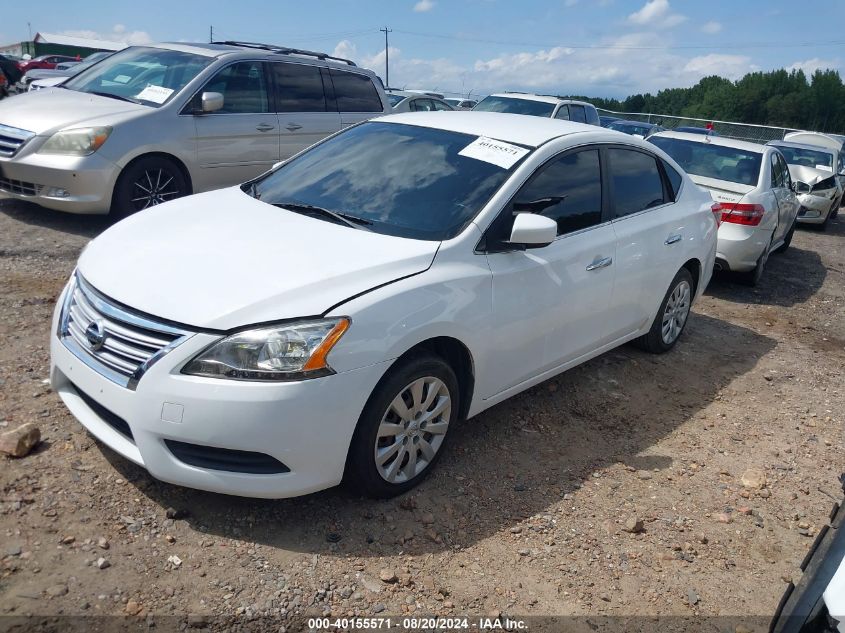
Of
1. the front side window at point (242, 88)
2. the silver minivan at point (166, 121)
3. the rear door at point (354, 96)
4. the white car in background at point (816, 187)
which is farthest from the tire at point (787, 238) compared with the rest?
the front side window at point (242, 88)

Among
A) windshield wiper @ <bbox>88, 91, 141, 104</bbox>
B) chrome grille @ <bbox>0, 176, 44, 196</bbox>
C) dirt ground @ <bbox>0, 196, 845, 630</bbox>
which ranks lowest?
dirt ground @ <bbox>0, 196, 845, 630</bbox>

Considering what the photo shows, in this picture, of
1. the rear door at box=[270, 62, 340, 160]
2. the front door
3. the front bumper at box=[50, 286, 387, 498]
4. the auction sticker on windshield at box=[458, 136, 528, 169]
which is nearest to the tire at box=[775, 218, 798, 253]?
the rear door at box=[270, 62, 340, 160]

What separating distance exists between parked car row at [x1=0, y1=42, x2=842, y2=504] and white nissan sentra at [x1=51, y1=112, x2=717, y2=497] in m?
0.01

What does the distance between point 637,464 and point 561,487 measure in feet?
2.01

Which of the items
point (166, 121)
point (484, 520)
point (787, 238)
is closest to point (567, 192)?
point (484, 520)

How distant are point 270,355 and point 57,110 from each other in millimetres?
5433

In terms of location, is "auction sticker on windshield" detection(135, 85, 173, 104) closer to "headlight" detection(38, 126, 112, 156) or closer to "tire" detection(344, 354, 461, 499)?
"headlight" detection(38, 126, 112, 156)

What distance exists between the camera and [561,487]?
3.75 meters

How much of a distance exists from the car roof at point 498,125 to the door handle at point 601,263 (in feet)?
2.61

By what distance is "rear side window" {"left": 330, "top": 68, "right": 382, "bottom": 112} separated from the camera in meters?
8.67

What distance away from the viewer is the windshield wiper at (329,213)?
3693mm

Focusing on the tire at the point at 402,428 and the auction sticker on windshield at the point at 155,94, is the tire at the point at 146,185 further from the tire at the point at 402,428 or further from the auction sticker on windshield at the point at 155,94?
the tire at the point at 402,428

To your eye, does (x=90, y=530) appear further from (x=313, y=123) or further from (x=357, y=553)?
(x=313, y=123)

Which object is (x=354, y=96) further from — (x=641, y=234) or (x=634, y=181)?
(x=641, y=234)
